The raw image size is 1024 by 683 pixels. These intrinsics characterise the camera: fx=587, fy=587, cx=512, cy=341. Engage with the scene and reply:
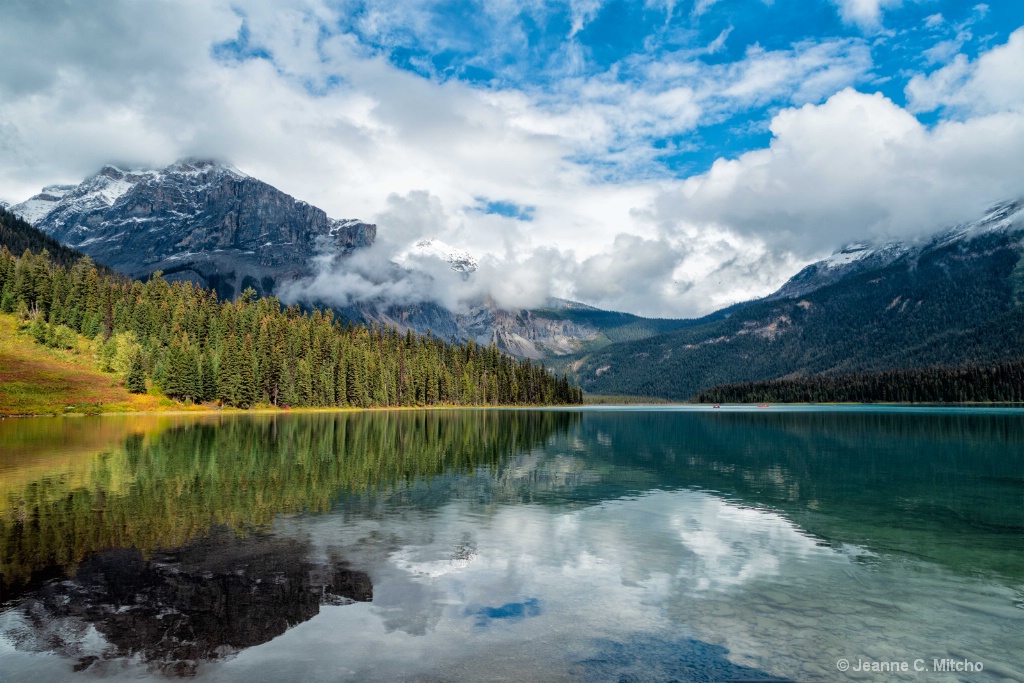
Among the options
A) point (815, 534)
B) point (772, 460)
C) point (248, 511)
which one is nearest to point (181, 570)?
point (248, 511)

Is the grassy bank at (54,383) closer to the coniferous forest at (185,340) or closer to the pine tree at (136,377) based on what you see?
the pine tree at (136,377)

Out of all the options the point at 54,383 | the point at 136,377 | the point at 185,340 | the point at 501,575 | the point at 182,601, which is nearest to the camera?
the point at 182,601

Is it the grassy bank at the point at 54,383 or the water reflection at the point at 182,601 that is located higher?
the grassy bank at the point at 54,383

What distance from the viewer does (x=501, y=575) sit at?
796 inches

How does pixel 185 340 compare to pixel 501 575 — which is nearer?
pixel 501 575

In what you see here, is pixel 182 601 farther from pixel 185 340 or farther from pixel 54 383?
pixel 185 340

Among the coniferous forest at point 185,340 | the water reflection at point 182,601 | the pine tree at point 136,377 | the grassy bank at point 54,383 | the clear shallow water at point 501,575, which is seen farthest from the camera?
the coniferous forest at point 185,340

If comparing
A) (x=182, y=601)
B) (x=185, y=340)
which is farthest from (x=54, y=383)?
(x=182, y=601)

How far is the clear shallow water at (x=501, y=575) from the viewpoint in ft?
44.6

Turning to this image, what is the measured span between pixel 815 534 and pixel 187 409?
149 meters

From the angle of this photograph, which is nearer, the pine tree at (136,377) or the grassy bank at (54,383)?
the grassy bank at (54,383)

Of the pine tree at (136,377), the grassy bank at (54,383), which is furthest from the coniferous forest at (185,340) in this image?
the grassy bank at (54,383)

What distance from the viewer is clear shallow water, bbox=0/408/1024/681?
44.6 feet

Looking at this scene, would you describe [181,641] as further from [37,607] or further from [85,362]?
[85,362]
